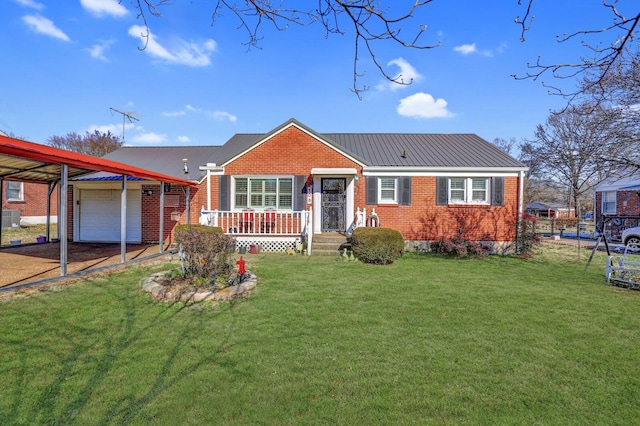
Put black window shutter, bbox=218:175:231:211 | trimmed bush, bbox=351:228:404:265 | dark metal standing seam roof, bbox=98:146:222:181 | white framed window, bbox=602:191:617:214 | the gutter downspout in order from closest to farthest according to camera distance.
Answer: trimmed bush, bbox=351:228:404:265 < the gutter downspout < black window shutter, bbox=218:175:231:211 < dark metal standing seam roof, bbox=98:146:222:181 < white framed window, bbox=602:191:617:214

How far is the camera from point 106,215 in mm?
13344

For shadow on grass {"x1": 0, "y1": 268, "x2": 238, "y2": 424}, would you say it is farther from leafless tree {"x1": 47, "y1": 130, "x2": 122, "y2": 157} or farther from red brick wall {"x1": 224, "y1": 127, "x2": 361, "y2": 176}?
leafless tree {"x1": 47, "y1": 130, "x2": 122, "y2": 157}

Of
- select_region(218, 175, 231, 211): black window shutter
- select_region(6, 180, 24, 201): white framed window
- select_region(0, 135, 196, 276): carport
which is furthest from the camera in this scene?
select_region(6, 180, 24, 201): white framed window

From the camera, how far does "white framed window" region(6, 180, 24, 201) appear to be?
19375 millimetres

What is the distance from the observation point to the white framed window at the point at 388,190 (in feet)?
40.3

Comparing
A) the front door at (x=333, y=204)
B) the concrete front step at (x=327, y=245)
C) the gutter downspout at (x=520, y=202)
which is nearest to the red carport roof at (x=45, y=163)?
→ the front door at (x=333, y=204)

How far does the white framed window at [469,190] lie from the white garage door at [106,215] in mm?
12719

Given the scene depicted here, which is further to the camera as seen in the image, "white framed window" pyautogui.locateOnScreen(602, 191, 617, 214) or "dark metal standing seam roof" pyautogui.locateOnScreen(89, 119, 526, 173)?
"white framed window" pyautogui.locateOnScreen(602, 191, 617, 214)

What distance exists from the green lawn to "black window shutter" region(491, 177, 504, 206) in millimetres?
5780

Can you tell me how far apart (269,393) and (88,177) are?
46.0 ft

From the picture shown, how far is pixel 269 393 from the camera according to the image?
9.66 feet

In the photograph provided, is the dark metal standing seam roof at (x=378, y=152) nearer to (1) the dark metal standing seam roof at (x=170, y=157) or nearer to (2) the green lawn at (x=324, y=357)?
(1) the dark metal standing seam roof at (x=170, y=157)

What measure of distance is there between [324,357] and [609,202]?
83.6 ft

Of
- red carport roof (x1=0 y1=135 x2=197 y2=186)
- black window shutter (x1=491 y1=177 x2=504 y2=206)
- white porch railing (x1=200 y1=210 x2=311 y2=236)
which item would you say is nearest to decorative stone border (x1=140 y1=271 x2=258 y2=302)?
red carport roof (x1=0 y1=135 x2=197 y2=186)
